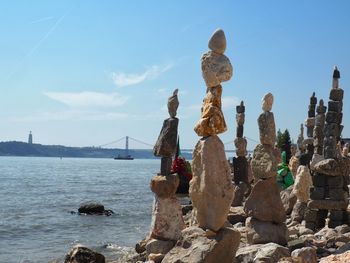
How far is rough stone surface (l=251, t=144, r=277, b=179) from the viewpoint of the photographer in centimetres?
996

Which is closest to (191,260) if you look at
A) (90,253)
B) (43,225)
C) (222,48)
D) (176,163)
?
(222,48)

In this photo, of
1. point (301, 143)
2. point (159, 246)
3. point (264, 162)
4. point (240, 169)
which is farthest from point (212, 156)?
point (301, 143)

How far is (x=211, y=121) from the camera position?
305 inches

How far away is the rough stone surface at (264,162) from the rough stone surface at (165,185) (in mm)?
1747

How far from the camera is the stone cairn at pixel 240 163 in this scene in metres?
18.2

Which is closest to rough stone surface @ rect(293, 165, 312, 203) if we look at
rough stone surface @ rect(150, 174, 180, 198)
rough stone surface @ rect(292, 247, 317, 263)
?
rough stone surface @ rect(150, 174, 180, 198)

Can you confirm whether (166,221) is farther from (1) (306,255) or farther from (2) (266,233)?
(1) (306,255)

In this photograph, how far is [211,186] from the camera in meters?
7.69

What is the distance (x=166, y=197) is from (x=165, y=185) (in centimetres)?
30

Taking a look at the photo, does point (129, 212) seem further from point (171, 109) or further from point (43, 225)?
point (171, 109)

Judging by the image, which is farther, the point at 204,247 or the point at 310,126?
the point at 310,126

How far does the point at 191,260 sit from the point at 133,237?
1245 cm

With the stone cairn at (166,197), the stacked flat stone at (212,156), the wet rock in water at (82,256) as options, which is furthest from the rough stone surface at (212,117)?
the wet rock in water at (82,256)

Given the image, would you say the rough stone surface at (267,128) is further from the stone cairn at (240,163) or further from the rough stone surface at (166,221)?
the stone cairn at (240,163)
